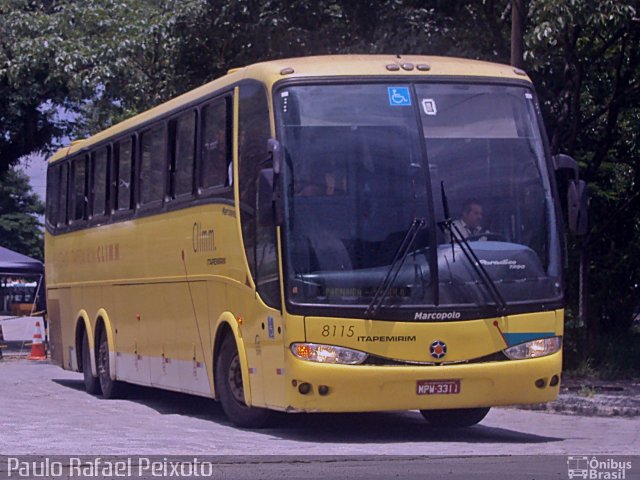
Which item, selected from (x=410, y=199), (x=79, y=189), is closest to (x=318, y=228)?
(x=410, y=199)

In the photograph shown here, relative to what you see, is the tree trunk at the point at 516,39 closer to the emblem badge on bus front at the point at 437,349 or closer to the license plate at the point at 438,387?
the emblem badge on bus front at the point at 437,349

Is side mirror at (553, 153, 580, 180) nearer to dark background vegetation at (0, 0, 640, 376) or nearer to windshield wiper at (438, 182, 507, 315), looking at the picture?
windshield wiper at (438, 182, 507, 315)

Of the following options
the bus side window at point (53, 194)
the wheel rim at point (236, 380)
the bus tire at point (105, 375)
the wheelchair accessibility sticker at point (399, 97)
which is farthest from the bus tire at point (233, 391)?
the bus side window at point (53, 194)

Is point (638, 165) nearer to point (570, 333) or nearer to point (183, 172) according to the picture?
point (570, 333)

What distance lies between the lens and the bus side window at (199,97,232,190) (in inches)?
508

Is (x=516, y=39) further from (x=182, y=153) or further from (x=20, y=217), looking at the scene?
(x=20, y=217)

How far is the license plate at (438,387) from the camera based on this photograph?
1138 cm

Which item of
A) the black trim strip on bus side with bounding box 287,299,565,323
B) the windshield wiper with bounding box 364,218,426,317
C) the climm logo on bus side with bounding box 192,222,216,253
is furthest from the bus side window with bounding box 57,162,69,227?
the windshield wiper with bounding box 364,218,426,317

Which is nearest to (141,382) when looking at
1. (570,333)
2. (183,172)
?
(183,172)

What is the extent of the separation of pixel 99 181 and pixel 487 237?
26.2ft

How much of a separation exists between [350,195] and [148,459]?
3078mm

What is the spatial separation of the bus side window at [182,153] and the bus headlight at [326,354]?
334 cm

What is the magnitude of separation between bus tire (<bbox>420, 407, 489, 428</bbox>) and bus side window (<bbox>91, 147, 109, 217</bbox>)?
6281mm

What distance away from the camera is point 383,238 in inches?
447
